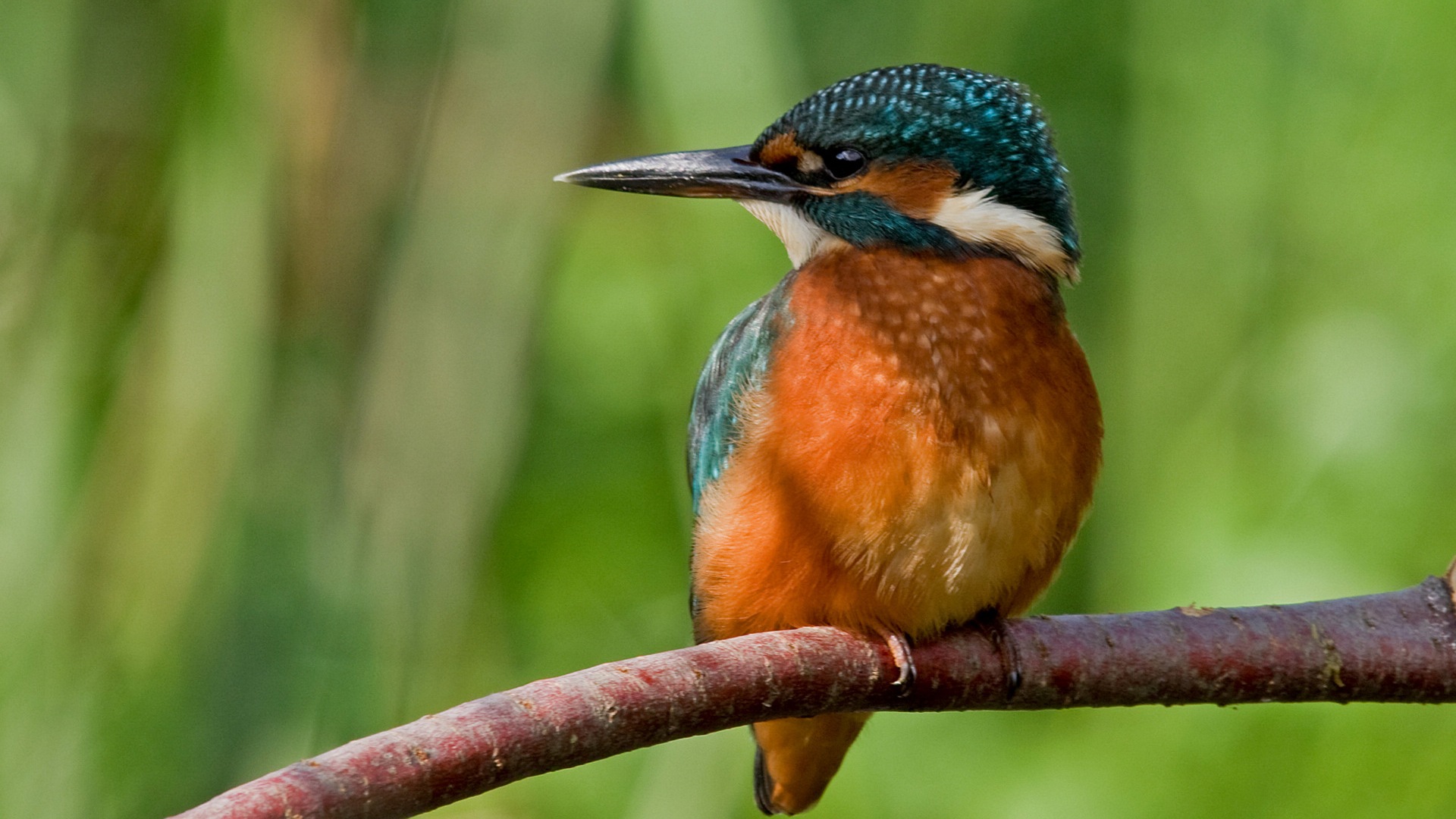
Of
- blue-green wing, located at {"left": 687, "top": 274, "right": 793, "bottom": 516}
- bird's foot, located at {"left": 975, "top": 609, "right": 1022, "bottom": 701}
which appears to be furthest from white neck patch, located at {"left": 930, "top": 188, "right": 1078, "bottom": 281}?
bird's foot, located at {"left": 975, "top": 609, "right": 1022, "bottom": 701}

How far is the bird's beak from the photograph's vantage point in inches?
88.7

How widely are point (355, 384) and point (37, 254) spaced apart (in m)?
0.53

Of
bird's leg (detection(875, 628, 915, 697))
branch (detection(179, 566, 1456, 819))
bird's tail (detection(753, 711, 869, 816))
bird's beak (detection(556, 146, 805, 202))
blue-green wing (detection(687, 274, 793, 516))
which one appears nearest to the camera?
branch (detection(179, 566, 1456, 819))

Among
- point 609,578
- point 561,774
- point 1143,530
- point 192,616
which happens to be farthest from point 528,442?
point 1143,530

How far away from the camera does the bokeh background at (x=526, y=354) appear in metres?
2.23

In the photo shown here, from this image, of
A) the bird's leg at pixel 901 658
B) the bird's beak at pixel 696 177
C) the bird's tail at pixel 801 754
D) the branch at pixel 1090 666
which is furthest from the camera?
the bird's tail at pixel 801 754

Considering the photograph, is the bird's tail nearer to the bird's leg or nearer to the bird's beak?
the bird's leg

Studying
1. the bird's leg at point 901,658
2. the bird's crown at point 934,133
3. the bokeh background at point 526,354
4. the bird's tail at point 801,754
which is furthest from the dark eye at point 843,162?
the bird's tail at point 801,754

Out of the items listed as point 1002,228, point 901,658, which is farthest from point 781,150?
point 901,658

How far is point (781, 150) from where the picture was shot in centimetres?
224

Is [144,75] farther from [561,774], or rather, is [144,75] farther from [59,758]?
[561,774]

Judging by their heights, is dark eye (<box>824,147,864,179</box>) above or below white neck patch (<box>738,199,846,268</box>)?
above

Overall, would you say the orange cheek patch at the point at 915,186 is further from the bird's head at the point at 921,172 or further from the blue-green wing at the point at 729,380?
the blue-green wing at the point at 729,380

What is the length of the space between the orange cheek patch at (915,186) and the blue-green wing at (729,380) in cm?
19
